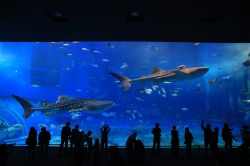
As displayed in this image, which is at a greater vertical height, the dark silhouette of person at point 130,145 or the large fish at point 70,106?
the large fish at point 70,106

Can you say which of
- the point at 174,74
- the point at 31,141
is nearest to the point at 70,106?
the point at 31,141
